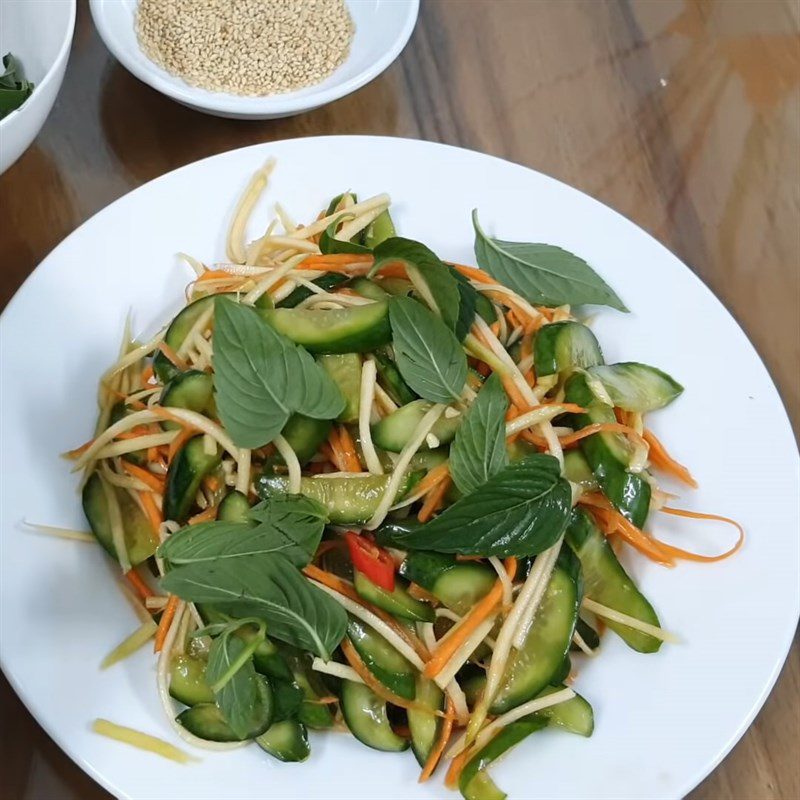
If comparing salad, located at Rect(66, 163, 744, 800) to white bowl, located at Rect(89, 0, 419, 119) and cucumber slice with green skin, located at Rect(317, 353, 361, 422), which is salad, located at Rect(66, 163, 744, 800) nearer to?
cucumber slice with green skin, located at Rect(317, 353, 361, 422)

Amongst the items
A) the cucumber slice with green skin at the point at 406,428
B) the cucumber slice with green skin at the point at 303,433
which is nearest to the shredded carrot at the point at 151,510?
the cucumber slice with green skin at the point at 303,433

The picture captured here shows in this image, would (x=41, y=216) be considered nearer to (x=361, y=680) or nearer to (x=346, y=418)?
(x=346, y=418)

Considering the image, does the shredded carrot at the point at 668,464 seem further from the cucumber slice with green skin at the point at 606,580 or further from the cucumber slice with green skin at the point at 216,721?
the cucumber slice with green skin at the point at 216,721

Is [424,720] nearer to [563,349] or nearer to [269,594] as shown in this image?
[269,594]

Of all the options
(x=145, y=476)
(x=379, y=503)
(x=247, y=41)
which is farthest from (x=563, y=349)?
(x=247, y=41)

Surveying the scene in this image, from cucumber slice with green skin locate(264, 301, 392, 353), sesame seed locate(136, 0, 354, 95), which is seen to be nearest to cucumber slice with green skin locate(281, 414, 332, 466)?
cucumber slice with green skin locate(264, 301, 392, 353)

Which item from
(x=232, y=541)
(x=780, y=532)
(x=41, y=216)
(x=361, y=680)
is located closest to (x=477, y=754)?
(x=361, y=680)
